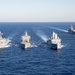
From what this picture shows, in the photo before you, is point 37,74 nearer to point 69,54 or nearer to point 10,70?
point 10,70

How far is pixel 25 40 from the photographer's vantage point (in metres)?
174

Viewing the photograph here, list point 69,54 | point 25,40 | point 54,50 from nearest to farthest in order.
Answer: point 69,54
point 54,50
point 25,40

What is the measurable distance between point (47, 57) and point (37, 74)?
33899 millimetres

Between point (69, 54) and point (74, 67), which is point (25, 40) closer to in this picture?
point (69, 54)

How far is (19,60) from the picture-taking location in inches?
4781

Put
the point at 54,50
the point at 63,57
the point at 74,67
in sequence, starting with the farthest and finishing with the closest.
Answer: the point at 54,50 → the point at 63,57 → the point at 74,67

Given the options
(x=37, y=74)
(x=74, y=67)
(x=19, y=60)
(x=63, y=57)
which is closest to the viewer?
(x=37, y=74)

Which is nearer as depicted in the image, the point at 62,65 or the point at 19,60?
the point at 62,65

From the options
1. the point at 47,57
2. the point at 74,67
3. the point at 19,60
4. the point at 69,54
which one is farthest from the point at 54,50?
the point at 74,67

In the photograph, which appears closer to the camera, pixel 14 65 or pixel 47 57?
pixel 14 65

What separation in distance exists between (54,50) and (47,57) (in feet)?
79.0

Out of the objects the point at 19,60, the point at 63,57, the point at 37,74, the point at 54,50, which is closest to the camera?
the point at 37,74

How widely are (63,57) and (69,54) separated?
10.3 meters

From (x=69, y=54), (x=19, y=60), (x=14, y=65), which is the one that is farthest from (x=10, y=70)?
(x=69, y=54)
